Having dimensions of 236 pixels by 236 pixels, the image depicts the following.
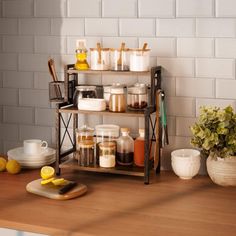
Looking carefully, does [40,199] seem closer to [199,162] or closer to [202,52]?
[199,162]

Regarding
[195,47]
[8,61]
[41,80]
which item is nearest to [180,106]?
[195,47]

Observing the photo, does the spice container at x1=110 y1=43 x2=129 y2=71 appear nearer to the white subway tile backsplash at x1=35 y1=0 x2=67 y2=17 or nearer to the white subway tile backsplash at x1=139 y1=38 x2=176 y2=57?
the white subway tile backsplash at x1=139 y1=38 x2=176 y2=57

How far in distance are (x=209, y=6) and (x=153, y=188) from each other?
0.89 metres

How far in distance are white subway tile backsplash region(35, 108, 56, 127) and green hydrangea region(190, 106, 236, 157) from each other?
0.87m

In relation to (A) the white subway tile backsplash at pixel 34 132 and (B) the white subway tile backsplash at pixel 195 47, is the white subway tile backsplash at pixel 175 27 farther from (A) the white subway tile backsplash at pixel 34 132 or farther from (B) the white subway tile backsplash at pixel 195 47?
(A) the white subway tile backsplash at pixel 34 132

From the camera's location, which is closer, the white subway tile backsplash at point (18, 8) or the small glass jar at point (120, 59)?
the small glass jar at point (120, 59)

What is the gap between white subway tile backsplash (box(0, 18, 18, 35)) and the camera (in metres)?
3.06

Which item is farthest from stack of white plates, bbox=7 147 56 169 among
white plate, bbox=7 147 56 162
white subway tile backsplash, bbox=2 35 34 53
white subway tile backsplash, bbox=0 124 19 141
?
white subway tile backsplash, bbox=2 35 34 53

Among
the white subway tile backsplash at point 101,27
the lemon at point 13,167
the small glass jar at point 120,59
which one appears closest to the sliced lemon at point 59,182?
the lemon at point 13,167

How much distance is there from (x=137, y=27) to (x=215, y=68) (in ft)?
1.44

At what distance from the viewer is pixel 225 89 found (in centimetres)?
269

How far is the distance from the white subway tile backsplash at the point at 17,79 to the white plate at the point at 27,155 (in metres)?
0.37

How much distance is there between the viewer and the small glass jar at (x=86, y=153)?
271 cm

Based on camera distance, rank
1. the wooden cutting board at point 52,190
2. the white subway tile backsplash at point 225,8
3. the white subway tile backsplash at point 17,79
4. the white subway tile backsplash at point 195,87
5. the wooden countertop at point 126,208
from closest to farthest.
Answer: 1. the wooden countertop at point 126,208
2. the wooden cutting board at point 52,190
3. the white subway tile backsplash at point 225,8
4. the white subway tile backsplash at point 195,87
5. the white subway tile backsplash at point 17,79
